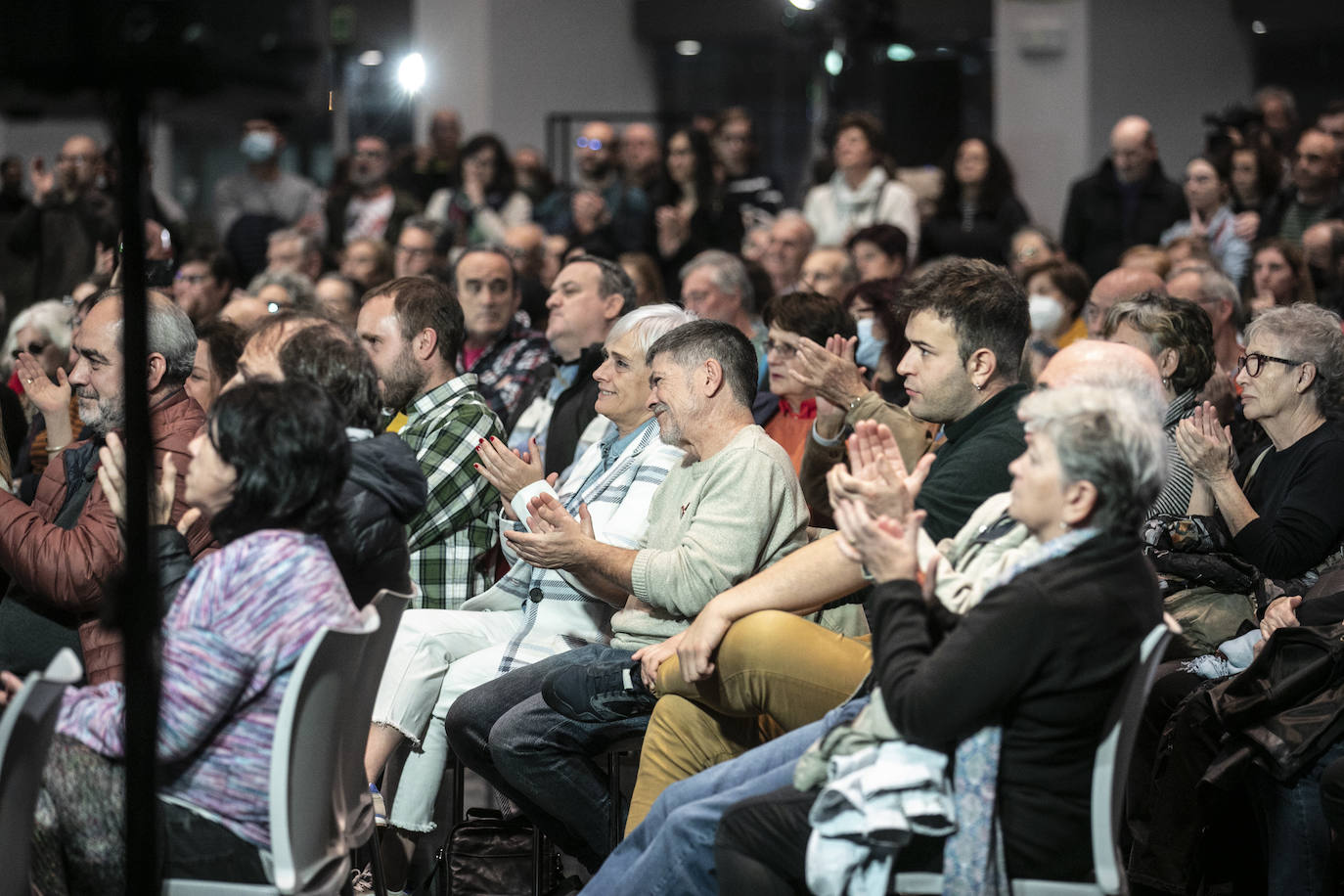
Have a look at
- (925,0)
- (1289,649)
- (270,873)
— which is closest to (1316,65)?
(925,0)

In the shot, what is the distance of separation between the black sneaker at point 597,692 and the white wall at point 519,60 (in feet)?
28.9

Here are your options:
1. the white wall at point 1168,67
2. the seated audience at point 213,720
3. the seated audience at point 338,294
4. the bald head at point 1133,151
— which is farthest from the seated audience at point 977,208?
the seated audience at point 213,720

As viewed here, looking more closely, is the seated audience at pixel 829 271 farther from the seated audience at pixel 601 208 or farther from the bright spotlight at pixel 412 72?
the bright spotlight at pixel 412 72

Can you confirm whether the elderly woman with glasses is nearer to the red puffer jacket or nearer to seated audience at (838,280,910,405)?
seated audience at (838,280,910,405)

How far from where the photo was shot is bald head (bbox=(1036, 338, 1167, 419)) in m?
2.78

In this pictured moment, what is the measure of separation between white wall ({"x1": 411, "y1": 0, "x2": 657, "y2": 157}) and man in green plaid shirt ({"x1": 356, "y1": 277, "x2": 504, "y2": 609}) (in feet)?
24.8

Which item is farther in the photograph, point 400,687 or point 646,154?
point 646,154

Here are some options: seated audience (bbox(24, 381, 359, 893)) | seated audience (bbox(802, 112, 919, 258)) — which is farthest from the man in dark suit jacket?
seated audience (bbox(24, 381, 359, 893))

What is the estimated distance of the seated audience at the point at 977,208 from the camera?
24.8 feet

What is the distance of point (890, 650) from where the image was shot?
7.76 ft

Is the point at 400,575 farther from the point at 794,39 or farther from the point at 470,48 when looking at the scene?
the point at 794,39

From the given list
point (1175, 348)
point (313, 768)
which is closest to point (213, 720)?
point (313, 768)

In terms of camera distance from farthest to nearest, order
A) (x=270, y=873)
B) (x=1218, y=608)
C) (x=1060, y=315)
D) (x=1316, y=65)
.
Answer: (x=1316, y=65)
(x=1060, y=315)
(x=1218, y=608)
(x=270, y=873)

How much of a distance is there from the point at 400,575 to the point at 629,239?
5204 millimetres
